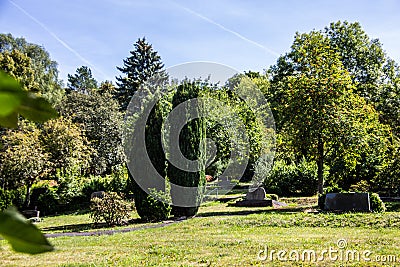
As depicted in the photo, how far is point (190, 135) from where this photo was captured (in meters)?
14.4

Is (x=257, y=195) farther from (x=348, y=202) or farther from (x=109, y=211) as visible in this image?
(x=109, y=211)

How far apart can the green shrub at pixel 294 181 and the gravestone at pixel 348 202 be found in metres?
9.28

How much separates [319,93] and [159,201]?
289 inches

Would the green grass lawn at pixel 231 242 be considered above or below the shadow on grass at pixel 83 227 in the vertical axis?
above

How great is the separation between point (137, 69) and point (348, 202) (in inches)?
1310

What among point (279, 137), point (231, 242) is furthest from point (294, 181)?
point (231, 242)

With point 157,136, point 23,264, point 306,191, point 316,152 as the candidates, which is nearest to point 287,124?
point 316,152

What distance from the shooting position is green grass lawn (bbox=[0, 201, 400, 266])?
7172mm

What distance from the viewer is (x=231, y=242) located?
8.59 meters

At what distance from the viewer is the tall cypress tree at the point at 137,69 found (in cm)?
4194

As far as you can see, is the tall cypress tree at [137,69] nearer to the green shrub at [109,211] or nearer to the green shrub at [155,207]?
the green shrub at [155,207]

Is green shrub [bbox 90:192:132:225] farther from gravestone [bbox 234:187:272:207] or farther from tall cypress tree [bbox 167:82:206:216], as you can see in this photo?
gravestone [bbox 234:187:272:207]

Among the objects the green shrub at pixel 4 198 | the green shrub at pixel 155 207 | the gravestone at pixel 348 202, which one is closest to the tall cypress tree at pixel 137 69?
the green shrub at pixel 4 198

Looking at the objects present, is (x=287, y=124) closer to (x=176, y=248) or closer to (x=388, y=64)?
(x=176, y=248)
